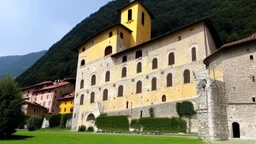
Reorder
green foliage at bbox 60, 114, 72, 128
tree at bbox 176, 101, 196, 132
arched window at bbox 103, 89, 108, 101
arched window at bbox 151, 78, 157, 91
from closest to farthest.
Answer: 1. tree at bbox 176, 101, 196, 132
2. arched window at bbox 151, 78, 157, 91
3. arched window at bbox 103, 89, 108, 101
4. green foliage at bbox 60, 114, 72, 128

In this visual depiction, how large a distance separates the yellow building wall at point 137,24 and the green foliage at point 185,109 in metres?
18.0

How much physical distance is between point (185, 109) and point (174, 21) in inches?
1780

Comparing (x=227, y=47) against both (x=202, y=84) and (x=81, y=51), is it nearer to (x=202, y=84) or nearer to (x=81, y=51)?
(x=202, y=84)

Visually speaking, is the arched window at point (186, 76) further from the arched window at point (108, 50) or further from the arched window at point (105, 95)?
the arched window at point (108, 50)

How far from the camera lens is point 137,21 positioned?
44656mm

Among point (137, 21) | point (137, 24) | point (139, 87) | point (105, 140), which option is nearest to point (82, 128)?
point (139, 87)

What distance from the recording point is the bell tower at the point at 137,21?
144ft

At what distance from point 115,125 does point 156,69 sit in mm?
9644

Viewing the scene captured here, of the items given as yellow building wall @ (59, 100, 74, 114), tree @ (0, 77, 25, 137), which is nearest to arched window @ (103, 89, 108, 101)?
tree @ (0, 77, 25, 137)

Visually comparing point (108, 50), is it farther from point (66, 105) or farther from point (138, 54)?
point (66, 105)

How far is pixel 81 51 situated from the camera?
47156 mm

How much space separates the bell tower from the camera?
4403cm

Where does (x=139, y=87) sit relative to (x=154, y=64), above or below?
below

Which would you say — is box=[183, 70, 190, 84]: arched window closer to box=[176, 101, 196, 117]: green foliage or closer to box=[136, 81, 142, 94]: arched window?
box=[176, 101, 196, 117]: green foliage
